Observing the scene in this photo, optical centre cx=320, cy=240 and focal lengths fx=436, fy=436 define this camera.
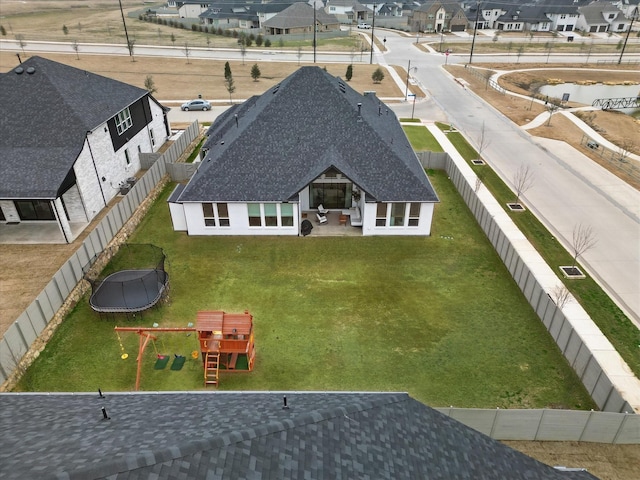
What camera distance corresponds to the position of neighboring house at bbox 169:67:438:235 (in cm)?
2897

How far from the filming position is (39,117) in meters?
30.5

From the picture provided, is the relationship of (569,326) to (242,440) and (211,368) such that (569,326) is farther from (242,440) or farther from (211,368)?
(242,440)

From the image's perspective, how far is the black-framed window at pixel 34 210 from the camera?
3000 cm

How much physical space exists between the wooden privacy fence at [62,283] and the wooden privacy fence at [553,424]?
18.4m

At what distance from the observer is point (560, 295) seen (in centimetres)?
2356

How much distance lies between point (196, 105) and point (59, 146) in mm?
28740

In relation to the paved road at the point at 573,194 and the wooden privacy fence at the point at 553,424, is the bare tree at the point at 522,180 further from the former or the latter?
the wooden privacy fence at the point at 553,424

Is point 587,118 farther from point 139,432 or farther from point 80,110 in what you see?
point 139,432

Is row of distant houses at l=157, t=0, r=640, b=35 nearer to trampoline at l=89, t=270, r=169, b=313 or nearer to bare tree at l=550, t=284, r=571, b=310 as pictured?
trampoline at l=89, t=270, r=169, b=313

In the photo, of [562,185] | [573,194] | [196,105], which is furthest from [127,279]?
[196,105]

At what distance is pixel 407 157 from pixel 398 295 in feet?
40.9

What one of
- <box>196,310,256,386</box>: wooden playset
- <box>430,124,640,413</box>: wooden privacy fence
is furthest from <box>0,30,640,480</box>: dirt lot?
<box>196,310,256,386</box>: wooden playset

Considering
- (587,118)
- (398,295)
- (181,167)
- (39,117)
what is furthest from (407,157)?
(587,118)


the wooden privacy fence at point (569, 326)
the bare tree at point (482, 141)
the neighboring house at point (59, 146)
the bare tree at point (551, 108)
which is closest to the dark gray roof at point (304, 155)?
the wooden privacy fence at point (569, 326)
